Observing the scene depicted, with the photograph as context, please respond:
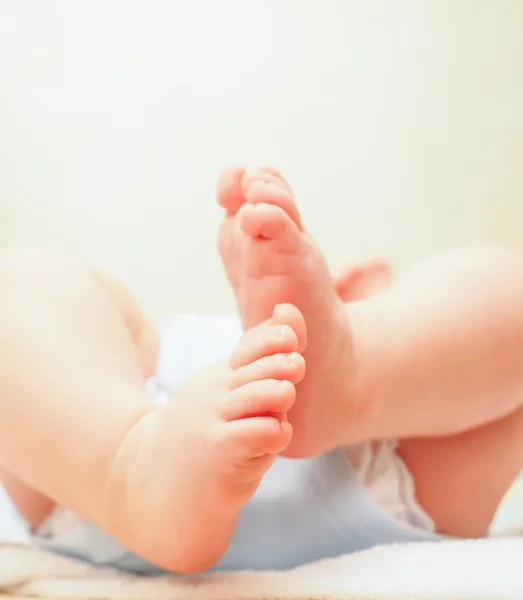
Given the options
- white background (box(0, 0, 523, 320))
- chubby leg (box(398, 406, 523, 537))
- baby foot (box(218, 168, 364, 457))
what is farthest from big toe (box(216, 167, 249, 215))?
white background (box(0, 0, 523, 320))

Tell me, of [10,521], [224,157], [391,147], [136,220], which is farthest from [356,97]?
[10,521]

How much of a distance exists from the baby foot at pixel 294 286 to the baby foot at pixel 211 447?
0.04 m

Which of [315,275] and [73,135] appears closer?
[315,275]

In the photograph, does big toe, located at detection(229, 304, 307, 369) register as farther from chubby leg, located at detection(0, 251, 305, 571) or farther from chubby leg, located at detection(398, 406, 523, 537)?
chubby leg, located at detection(398, 406, 523, 537)

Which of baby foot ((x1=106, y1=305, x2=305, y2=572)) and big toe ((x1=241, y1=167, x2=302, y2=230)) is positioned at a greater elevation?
big toe ((x1=241, y1=167, x2=302, y2=230))

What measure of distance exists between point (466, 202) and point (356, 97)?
0.70ft

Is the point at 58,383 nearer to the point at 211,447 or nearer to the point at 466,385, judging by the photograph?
the point at 211,447

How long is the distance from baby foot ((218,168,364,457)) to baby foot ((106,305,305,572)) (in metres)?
0.04

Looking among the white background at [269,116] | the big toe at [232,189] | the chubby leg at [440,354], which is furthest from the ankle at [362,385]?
the white background at [269,116]

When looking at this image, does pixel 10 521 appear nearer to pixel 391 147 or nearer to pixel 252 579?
pixel 252 579

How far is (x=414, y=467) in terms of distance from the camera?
594 mm

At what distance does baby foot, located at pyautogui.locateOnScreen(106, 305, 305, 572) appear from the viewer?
0.41 m

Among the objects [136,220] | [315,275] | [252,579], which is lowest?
[252,579]

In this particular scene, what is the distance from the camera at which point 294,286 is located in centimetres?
49
